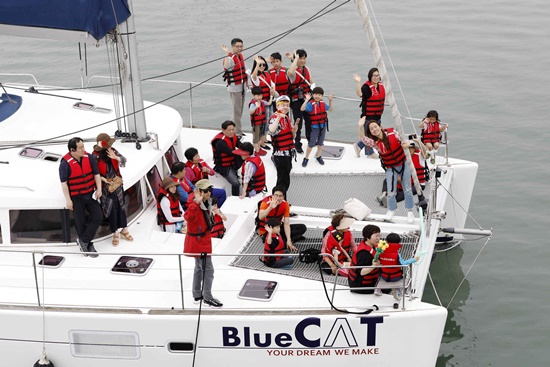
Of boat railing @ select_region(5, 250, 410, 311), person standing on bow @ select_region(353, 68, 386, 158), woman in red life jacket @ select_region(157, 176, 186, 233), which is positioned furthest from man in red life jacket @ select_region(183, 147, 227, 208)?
person standing on bow @ select_region(353, 68, 386, 158)

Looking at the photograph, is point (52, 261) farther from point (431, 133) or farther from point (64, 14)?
point (431, 133)

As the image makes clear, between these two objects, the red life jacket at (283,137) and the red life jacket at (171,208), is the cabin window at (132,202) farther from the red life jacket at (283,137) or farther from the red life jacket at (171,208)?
the red life jacket at (283,137)

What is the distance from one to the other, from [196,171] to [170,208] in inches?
32.0

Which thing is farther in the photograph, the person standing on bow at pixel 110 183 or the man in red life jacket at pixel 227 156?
the man in red life jacket at pixel 227 156

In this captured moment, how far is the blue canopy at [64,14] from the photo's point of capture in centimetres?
1051

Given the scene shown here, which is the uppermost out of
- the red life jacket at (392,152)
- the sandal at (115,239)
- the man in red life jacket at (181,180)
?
the red life jacket at (392,152)

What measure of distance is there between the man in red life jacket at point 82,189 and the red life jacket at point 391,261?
339 centimetres

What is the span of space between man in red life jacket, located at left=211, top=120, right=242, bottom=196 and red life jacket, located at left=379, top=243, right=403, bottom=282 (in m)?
3.23

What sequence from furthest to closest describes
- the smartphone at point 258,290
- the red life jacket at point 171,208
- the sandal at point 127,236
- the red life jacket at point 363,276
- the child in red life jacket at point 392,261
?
the red life jacket at point 171,208
the sandal at point 127,236
the smartphone at point 258,290
the red life jacket at point 363,276
the child in red life jacket at point 392,261

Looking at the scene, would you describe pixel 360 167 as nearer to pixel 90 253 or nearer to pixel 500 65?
pixel 90 253

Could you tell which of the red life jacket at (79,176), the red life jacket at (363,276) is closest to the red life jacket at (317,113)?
the red life jacket at (363,276)

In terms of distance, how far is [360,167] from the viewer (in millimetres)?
12984

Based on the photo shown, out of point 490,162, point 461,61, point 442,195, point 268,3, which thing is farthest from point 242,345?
point 268,3

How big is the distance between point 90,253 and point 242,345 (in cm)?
211
